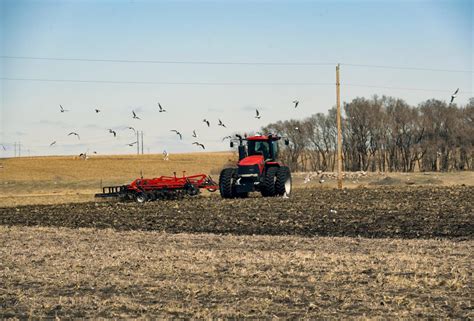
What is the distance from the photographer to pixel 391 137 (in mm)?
96438

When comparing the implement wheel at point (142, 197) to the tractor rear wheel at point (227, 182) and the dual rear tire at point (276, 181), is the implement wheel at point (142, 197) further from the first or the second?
the dual rear tire at point (276, 181)

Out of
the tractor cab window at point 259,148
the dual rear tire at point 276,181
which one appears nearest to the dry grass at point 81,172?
the tractor cab window at point 259,148

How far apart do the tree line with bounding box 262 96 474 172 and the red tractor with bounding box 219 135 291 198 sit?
55.7m

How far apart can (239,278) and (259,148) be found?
22072 mm

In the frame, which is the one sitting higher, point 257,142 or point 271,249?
point 257,142

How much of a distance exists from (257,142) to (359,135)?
6335cm

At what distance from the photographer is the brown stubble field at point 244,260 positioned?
10.8 metres

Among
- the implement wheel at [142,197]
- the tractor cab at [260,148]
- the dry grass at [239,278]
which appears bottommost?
the dry grass at [239,278]

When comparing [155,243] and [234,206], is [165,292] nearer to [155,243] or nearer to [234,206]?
[155,243]

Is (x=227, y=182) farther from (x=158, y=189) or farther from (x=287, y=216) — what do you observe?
(x=287, y=216)

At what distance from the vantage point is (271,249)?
1759 centimetres

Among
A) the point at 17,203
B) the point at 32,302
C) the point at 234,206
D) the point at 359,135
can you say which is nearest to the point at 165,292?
the point at 32,302

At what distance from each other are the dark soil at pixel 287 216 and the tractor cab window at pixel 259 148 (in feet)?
8.24

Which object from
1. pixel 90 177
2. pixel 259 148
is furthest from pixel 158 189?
pixel 90 177
